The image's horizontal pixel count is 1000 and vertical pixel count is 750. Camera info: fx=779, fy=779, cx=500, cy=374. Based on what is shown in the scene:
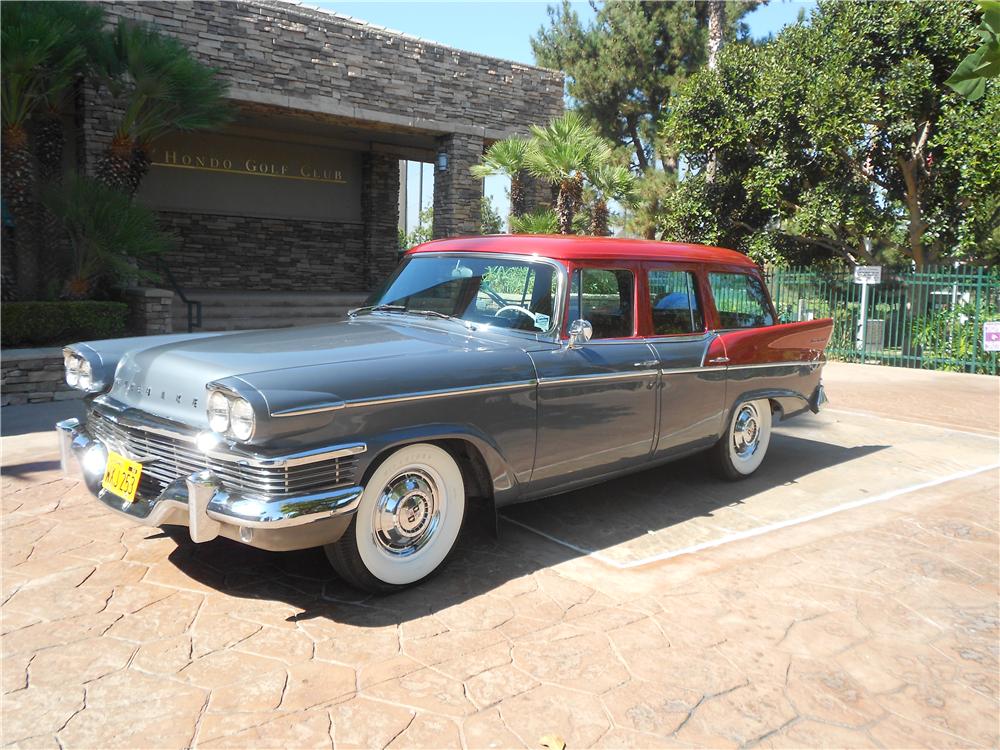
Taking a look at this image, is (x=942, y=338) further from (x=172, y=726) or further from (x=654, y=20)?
(x=654, y=20)

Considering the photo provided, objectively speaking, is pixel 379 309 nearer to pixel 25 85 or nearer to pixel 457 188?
pixel 25 85

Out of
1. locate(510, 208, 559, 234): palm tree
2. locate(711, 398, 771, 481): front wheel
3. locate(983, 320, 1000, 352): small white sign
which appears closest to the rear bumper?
locate(711, 398, 771, 481): front wheel

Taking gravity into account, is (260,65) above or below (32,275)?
above

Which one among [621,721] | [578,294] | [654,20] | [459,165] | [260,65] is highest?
[654,20]

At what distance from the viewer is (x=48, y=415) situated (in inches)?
299

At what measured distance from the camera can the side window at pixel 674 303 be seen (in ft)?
15.9

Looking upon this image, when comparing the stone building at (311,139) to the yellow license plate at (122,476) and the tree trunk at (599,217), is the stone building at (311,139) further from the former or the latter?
the yellow license plate at (122,476)

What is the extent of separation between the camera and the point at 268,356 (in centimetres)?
347

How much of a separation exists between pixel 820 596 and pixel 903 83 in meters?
13.1

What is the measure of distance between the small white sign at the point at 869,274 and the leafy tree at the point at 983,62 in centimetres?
1324

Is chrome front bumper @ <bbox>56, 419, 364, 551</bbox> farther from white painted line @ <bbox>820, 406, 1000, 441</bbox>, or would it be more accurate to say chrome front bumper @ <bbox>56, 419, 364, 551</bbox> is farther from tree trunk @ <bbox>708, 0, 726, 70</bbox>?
tree trunk @ <bbox>708, 0, 726, 70</bbox>

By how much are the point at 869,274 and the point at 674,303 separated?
1062cm

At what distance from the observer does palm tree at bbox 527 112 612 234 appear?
1414 cm

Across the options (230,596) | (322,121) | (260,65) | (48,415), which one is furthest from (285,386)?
(322,121)
